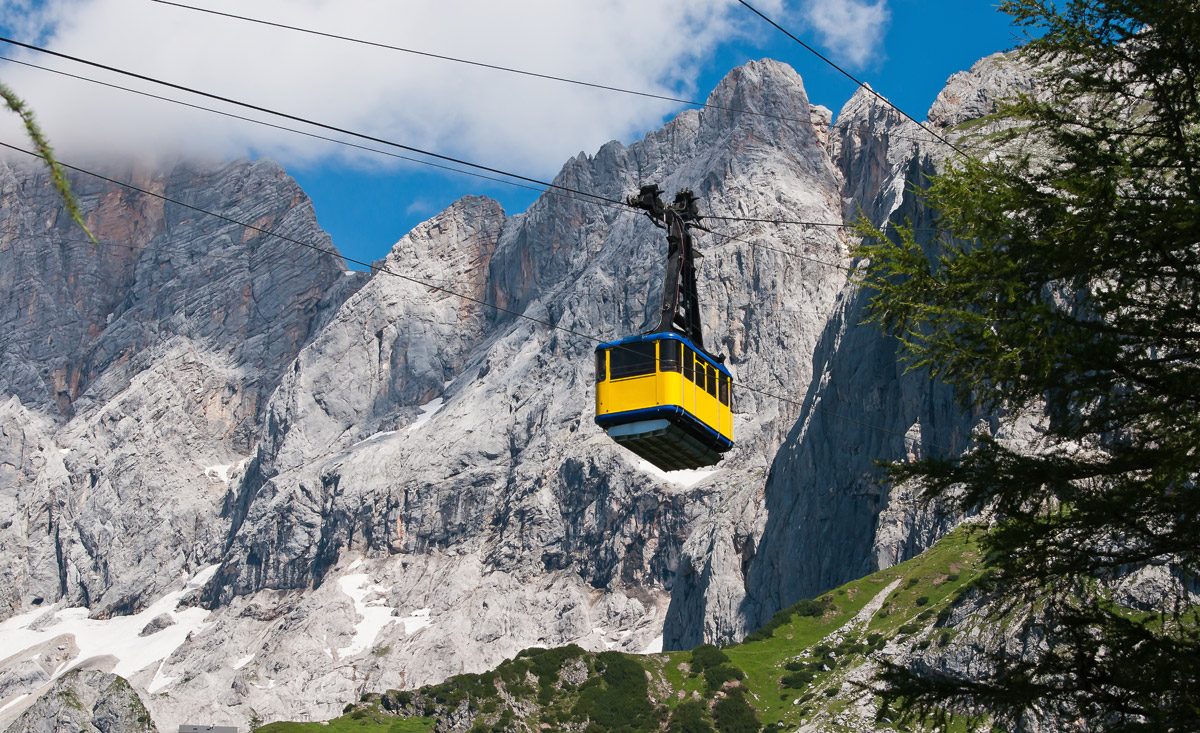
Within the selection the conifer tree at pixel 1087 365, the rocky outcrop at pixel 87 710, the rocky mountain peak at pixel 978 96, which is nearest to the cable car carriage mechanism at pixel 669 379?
the conifer tree at pixel 1087 365

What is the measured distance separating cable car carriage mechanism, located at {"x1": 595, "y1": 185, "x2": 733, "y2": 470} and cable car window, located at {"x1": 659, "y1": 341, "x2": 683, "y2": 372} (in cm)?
3

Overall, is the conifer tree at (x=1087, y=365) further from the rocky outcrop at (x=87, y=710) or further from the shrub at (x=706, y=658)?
the rocky outcrop at (x=87, y=710)

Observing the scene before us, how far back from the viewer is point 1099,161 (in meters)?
14.6

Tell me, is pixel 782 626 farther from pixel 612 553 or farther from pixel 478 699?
pixel 612 553

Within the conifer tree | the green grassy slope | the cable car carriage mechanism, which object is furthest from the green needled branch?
the green grassy slope

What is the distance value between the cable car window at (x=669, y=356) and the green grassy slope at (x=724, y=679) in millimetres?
67509

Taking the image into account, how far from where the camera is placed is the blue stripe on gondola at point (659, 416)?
31.3 m

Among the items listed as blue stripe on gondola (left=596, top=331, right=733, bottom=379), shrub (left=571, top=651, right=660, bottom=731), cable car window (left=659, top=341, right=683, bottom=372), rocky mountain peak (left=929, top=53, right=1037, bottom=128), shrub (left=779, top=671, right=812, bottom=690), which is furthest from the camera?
rocky mountain peak (left=929, top=53, right=1037, bottom=128)

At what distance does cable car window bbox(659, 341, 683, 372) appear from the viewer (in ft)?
104

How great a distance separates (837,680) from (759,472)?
265 ft

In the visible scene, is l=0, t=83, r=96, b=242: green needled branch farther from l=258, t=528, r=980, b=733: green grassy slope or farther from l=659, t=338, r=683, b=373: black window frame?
l=258, t=528, r=980, b=733: green grassy slope

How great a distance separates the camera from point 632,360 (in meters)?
32.5

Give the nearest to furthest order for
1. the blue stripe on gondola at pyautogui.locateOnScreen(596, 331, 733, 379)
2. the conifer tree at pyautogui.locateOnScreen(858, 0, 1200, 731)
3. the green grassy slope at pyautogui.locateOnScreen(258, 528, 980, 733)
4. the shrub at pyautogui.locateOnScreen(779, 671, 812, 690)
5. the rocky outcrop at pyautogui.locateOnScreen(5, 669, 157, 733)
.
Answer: the conifer tree at pyautogui.locateOnScreen(858, 0, 1200, 731) → the blue stripe on gondola at pyautogui.locateOnScreen(596, 331, 733, 379) → the green grassy slope at pyautogui.locateOnScreen(258, 528, 980, 733) → the shrub at pyautogui.locateOnScreen(779, 671, 812, 690) → the rocky outcrop at pyautogui.locateOnScreen(5, 669, 157, 733)

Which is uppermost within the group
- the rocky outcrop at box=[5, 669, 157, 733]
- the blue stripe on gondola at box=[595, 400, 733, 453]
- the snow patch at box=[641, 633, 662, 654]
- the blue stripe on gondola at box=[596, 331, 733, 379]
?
the snow patch at box=[641, 633, 662, 654]
